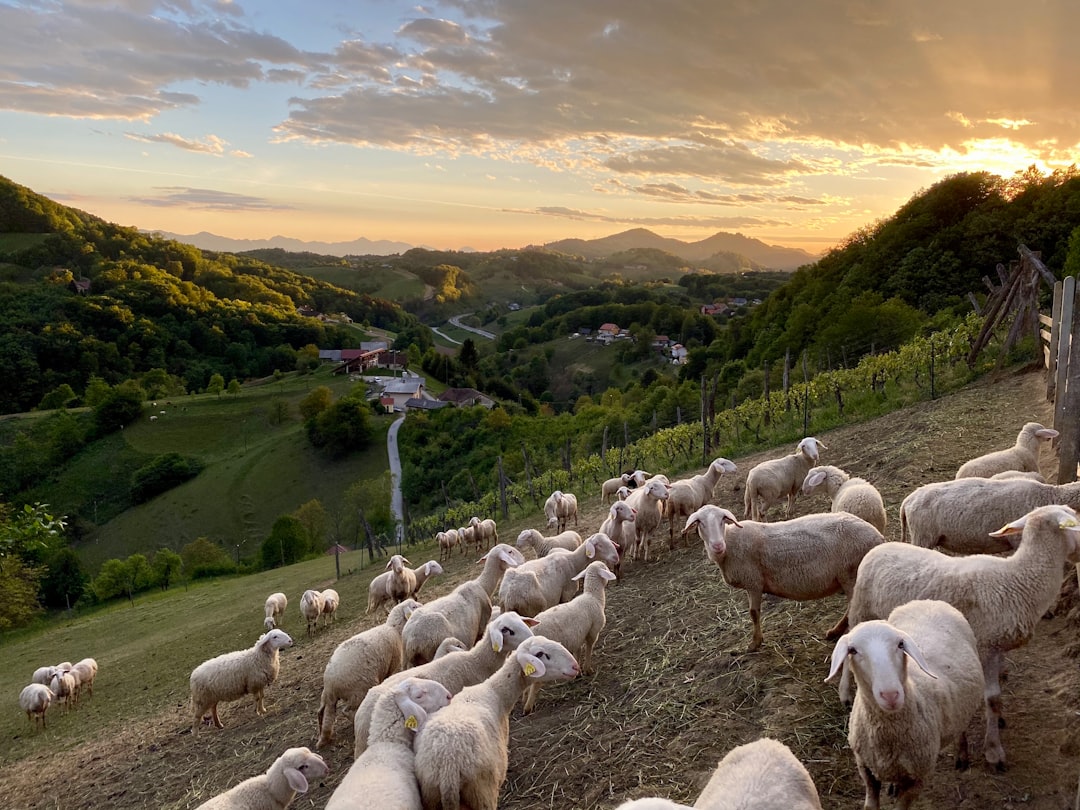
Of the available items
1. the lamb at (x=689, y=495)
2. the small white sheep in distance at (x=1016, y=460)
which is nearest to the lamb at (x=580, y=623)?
the lamb at (x=689, y=495)

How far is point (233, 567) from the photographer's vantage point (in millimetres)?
45062

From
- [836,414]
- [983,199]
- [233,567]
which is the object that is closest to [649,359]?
[983,199]

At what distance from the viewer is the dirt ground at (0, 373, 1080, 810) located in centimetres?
467

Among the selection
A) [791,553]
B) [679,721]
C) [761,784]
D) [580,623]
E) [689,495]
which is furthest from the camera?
[689,495]

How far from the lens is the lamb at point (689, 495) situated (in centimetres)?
1251

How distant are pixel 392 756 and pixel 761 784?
122 inches

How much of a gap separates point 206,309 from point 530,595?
127 meters

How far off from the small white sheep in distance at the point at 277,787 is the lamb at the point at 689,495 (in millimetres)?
7874

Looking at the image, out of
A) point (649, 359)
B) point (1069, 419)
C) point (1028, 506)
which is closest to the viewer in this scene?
point (1028, 506)

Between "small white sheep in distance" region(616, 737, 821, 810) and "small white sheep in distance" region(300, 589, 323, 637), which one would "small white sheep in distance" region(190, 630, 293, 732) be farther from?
"small white sheep in distance" region(616, 737, 821, 810)

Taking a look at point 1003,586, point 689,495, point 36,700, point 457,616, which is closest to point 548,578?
point 457,616

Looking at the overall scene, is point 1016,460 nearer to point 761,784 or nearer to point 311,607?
point 761,784

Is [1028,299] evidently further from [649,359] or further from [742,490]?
[649,359]

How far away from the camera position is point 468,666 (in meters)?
6.90
